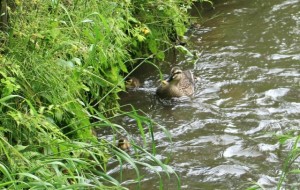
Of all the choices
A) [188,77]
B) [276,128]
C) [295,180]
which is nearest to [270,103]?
[276,128]

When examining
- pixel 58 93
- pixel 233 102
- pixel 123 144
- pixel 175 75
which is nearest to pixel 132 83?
pixel 175 75

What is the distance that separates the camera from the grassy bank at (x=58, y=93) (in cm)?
424

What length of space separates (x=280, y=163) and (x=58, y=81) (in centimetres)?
216

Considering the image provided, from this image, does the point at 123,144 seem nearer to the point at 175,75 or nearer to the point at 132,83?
the point at 132,83

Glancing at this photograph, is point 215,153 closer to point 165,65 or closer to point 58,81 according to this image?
Answer: point 58,81

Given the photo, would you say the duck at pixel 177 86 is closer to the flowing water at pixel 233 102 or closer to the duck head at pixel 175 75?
the duck head at pixel 175 75

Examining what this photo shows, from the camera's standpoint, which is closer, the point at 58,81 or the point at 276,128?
the point at 58,81

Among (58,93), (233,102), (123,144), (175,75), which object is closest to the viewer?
(58,93)

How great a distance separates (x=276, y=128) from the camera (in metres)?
6.58

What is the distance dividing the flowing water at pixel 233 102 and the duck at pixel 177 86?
11 cm

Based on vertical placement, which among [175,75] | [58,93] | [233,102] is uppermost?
[58,93]

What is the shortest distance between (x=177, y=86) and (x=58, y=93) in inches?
105

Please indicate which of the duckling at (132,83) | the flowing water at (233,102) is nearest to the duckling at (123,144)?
the flowing water at (233,102)

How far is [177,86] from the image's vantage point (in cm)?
785
